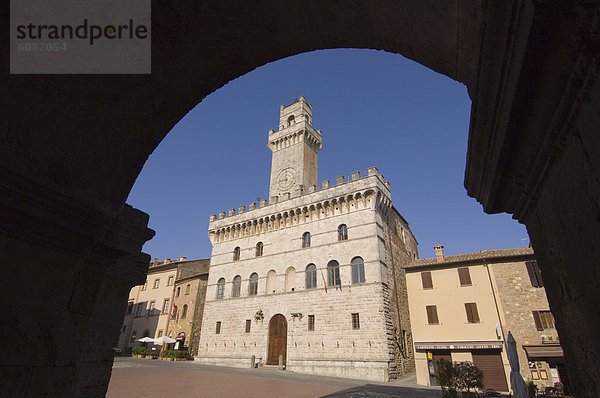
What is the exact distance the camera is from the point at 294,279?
23516 mm

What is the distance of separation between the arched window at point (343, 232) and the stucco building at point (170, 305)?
50.5 feet

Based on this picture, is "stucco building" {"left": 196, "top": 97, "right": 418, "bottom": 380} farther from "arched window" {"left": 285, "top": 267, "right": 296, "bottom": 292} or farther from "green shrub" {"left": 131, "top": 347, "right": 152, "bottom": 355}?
"green shrub" {"left": 131, "top": 347, "right": 152, "bottom": 355}

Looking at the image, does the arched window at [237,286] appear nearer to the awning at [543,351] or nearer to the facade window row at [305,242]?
the facade window row at [305,242]

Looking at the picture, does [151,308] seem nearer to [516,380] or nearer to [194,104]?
[516,380]

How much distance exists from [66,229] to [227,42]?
2209 millimetres

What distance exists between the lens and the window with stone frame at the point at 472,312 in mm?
17547

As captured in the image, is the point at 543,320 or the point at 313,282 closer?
the point at 543,320

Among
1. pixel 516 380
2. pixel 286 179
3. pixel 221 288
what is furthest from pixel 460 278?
pixel 221 288

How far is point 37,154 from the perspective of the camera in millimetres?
2506

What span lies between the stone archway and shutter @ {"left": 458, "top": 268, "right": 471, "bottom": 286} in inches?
724

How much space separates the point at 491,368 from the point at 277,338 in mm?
13111

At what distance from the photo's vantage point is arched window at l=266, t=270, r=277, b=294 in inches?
950

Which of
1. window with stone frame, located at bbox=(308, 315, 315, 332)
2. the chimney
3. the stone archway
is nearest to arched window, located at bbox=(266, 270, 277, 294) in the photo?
window with stone frame, located at bbox=(308, 315, 315, 332)

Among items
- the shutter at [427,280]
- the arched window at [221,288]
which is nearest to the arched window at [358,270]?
the shutter at [427,280]
